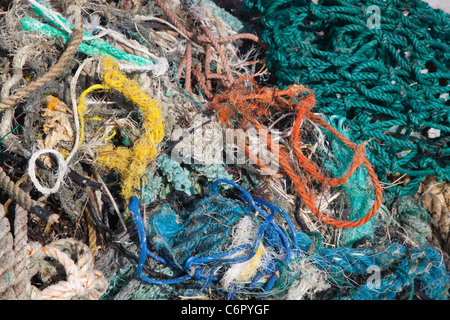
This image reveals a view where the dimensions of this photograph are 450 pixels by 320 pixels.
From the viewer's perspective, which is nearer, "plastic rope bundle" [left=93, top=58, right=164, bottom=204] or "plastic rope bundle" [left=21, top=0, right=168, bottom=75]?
"plastic rope bundle" [left=93, top=58, right=164, bottom=204]

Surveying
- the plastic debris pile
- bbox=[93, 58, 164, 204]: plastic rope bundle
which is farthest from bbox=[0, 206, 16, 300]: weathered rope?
bbox=[93, 58, 164, 204]: plastic rope bundle

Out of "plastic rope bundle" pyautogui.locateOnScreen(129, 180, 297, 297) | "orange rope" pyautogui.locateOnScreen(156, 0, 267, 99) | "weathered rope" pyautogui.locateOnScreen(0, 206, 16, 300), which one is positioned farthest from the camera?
"orange rope" pyautogui.locateOnScreen(156, 0, 267, 99)

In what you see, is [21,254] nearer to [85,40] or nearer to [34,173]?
[34,173]

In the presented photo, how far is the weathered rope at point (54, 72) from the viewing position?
1754 mm

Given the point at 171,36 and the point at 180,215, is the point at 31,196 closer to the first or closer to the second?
the point at 180,215

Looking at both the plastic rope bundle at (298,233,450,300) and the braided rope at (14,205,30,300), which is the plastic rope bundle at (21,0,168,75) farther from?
the plastic rope bundle at (298,233,450,300)

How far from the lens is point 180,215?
1.87 m

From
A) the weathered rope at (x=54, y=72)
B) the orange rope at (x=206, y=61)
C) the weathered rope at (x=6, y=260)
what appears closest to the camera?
the weathered rope at (x=6, y=260)

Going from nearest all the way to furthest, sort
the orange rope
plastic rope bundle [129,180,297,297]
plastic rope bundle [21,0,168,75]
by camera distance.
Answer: plastic rope bundle [129,180,297,297]
plastic rope bundle [21,0,168,75]
the orange rope

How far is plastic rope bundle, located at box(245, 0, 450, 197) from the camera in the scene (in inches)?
79.7

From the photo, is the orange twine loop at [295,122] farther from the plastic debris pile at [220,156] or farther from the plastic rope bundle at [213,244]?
the plastic rope bundle at [213,244]

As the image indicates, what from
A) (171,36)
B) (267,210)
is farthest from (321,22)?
(267,210)

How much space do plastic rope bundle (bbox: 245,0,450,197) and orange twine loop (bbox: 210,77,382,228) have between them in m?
0.17

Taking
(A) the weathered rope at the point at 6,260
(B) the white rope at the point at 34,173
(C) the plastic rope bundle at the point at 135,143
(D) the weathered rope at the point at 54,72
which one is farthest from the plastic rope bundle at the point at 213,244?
(D) the weathered rope at the point at 54,72
